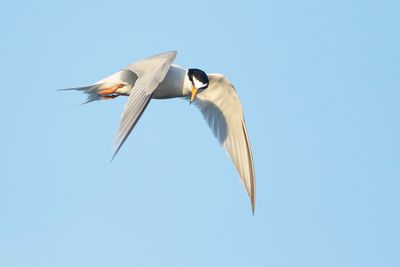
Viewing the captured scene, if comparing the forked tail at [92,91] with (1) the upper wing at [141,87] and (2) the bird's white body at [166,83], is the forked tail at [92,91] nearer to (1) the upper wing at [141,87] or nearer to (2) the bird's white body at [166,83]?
(2) the bird's white body at [166,83]

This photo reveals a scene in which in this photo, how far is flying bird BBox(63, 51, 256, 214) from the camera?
975cm

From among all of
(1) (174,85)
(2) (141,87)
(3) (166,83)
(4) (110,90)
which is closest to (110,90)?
(4) (110,90)

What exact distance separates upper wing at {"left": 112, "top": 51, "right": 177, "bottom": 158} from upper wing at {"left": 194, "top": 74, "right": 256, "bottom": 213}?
2.37 meters

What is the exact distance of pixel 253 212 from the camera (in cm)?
1234

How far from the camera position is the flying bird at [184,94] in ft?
32.0

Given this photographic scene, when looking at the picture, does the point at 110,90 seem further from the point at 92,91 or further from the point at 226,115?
the point at 226,115

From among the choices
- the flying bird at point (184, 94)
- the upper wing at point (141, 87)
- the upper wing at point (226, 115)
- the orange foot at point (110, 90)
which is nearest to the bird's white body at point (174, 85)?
the flying bird at point (184, 94)

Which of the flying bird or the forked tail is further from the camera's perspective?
the forked tail

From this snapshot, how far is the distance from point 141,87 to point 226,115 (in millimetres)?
3924

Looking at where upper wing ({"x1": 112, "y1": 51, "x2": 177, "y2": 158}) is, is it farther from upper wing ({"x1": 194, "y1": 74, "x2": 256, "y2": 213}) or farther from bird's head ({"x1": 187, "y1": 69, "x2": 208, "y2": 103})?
upper wing ({"x1": 194, "y1": 74, "x2": 256, "y2": 213})

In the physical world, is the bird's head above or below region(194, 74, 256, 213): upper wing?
above

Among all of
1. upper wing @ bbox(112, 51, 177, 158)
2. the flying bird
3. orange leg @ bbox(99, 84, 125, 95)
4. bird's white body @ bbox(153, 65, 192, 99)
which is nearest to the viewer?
upper wing @ bbox(112, 51, 177, 158)

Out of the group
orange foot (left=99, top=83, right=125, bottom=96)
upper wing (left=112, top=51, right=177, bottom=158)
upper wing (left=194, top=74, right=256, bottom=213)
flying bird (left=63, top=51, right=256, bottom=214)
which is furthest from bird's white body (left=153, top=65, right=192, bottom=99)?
upper wing (left=194, top=74, right=256, bottom=213)

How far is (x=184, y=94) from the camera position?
1269cm
